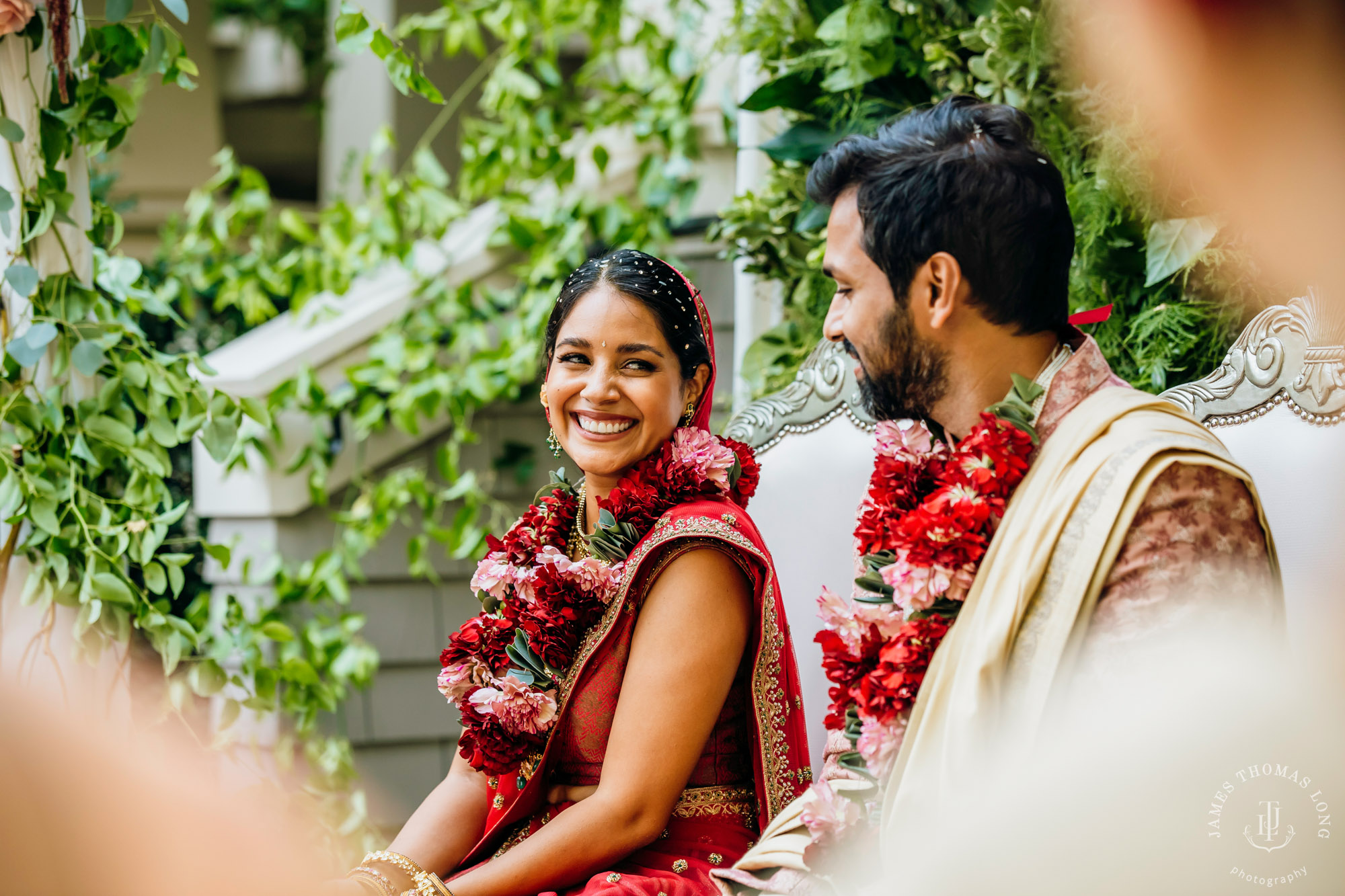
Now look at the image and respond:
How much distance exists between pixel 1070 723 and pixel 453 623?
9.83ft

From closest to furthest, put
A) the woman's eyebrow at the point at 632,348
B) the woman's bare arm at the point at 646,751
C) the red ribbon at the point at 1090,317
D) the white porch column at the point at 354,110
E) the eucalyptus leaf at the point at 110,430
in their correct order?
1. the red ribbon at the point at 1090,317
2. the woman's bare arm at the point at 646,751
3. the woman's eyebrow at the point at 632,348
4. the eucalyptus leaf at the point at 110,430
5. the white porch column at the point at 354,110

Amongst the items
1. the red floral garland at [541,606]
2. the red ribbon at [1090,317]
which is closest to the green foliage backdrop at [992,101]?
the red ribbon at [1090,317]

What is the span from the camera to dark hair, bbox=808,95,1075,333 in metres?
1.31

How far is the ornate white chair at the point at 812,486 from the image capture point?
2225mm

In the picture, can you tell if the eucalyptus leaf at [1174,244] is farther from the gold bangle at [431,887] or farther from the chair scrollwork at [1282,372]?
the gold bangle at [431,887]

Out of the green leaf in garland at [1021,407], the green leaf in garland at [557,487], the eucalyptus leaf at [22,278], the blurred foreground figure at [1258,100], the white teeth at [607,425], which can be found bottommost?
the green leaf in garland at [557,487]

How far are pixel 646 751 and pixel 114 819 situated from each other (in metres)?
0.98

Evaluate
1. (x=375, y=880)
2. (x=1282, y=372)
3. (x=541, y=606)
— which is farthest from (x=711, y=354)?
(x=375, y=880)

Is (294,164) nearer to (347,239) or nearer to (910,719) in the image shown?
(347,239)

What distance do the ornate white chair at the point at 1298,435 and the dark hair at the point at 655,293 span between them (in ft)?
2.79

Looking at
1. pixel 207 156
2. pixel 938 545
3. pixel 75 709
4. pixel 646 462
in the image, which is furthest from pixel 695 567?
pixel 207 156

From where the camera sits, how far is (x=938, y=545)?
4.50 ft

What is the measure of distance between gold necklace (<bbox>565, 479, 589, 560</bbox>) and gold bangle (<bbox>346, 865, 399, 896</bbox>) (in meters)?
0.60

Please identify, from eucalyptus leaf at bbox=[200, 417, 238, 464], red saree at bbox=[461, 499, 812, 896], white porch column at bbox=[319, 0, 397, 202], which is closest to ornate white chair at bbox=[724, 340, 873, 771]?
red saree at bbox=[461, 499, 812, 896]
